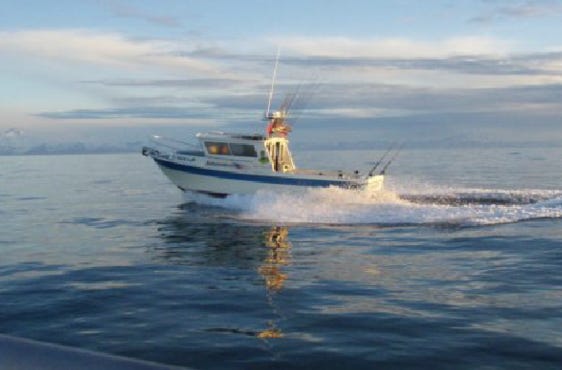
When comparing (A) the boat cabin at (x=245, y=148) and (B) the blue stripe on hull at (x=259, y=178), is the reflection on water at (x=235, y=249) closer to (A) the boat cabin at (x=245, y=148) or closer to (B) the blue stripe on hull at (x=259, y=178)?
(B) the blue stripe on hull at (x=259, y=178)

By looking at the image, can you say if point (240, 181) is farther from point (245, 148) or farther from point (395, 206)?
point (395, 206)

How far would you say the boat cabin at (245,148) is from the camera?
30469mm

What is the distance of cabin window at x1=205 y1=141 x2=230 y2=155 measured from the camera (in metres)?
31.0

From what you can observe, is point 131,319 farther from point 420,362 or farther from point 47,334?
point 420,362

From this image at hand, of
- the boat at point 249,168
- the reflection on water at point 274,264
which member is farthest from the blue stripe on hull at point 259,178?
the reflection on water at point 274,264

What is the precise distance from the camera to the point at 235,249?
59.4ft

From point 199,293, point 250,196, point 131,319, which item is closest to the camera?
point 131,319

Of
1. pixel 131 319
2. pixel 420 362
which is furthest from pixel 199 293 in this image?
pixel 420 362

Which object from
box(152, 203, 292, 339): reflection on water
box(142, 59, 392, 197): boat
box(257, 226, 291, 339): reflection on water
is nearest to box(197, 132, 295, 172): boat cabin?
box(142, 59, 392, 197): boat

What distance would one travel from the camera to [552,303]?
10805 mm

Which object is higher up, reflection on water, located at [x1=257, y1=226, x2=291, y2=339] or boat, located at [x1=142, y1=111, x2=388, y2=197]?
boat, located at [x1=142, y1=111, x2=388, y2=197]

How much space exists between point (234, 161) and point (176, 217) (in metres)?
4.99

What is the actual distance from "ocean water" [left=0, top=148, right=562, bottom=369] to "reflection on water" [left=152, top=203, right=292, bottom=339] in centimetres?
7

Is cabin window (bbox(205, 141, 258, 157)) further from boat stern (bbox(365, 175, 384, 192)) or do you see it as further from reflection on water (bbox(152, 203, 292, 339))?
reflection on water (bbox(152, 203, 292, 339))
